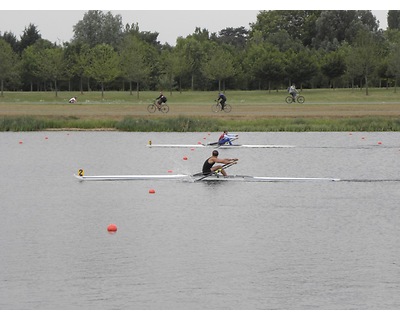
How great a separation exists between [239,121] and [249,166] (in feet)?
69.6

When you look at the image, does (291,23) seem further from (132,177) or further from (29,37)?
Answer: (132,177)

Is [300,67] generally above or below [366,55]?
below

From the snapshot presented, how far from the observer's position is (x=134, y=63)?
109 meters

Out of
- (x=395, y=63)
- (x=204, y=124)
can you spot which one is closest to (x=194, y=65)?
(x=395, y=63)

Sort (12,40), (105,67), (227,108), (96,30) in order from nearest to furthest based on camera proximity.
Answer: (227,108), (105,67), (12,40), (96,30)

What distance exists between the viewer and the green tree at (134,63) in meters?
109

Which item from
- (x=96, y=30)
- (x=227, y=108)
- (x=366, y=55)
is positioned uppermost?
(x=96, y=30)

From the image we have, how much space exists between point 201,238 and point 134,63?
86.0 metres

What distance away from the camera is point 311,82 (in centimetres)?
12550

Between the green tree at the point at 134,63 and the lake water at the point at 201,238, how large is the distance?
210 ft

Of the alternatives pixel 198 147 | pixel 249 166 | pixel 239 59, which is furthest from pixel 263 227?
pixel 239 59

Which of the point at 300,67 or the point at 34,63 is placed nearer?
the point at 300,67

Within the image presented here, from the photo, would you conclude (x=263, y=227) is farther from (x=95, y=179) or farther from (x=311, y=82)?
(x=311, y=82)

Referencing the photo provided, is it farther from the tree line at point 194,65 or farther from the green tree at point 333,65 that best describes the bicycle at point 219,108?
the green tree at point 333,65
